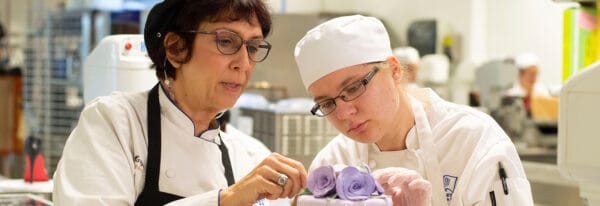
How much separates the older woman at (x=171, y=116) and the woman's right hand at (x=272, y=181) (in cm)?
8

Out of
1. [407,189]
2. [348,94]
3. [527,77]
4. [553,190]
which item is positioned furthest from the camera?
[527,77]

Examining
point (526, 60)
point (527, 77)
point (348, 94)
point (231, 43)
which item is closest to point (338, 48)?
point (348, 94)

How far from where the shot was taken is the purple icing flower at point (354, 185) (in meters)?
1.56

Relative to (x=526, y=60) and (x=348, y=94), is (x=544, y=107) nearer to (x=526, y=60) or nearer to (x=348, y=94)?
(x=526, y=60)

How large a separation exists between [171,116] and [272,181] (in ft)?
1.54

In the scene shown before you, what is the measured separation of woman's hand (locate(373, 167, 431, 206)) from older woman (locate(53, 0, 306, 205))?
0.37 m

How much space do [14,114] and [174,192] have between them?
23.1 feet

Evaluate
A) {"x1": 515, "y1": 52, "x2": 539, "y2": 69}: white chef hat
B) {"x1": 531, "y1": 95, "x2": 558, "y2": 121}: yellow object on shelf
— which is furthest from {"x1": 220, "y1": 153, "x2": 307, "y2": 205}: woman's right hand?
{"x1": 515, "y1": 52, "x2": 539, "y2": 69}: white chef hat

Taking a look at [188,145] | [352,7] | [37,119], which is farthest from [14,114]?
[188,145]

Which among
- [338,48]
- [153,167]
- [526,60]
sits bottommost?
[526,60]

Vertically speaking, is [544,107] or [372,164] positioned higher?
[372,164]

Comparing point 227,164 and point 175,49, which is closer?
point 175,49

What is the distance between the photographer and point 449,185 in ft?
6.96

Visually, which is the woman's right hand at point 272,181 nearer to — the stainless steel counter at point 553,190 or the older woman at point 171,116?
the older woman at point 171,116
